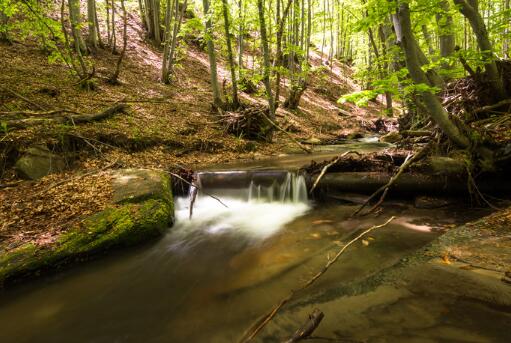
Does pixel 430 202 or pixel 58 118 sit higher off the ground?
pixel 58 118

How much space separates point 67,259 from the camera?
13.6 ft

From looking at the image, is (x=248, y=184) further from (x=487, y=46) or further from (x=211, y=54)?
(x=211, y=54)

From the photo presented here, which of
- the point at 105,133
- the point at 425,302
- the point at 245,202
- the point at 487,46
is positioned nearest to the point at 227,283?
the point at 425,302

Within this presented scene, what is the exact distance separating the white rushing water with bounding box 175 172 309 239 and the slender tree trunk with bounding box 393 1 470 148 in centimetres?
304

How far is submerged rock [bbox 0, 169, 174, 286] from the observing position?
3.88 meters

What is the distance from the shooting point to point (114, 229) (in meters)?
4.64

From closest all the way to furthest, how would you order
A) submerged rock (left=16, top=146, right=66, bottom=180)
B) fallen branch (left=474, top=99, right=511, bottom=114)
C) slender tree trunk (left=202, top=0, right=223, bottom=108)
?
submerged rock (left=16, top=146, right=66, bottom=180) < fallen branch (left=474, top=99, right=511, bottom=114) < slender tree trunk (left=202, top=0, right=223, bottom=108)

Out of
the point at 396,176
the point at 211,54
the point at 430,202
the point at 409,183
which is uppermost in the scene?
the point at 211,54

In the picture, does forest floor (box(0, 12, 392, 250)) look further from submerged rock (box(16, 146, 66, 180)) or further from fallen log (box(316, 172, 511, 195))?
fallen log (box(316, 172, 511, 195))

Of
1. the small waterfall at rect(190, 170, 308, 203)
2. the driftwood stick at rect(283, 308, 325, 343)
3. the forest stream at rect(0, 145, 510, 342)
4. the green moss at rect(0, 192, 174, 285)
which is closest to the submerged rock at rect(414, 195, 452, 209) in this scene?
the forest stream at rect(0, 145, 510, 342)

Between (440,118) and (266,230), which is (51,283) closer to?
(266,230)

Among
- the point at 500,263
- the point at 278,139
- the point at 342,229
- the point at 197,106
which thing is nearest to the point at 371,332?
the point at 500,263

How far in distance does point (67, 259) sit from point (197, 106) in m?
9.75

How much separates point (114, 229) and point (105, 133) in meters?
4.36
